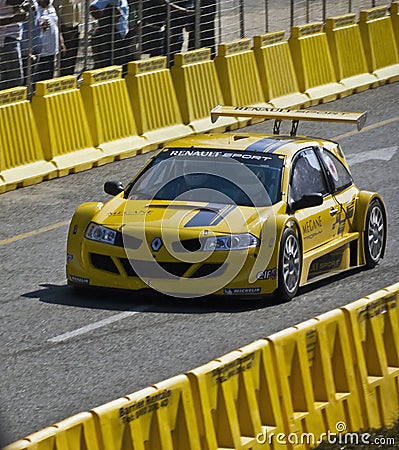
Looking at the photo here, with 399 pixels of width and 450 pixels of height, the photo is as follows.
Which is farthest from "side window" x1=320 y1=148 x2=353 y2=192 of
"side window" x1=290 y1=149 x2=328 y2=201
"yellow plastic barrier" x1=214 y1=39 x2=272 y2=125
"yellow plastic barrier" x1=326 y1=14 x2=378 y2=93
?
"yellow plastic barrier" x1=326 y1=14 x2=378 y2=93

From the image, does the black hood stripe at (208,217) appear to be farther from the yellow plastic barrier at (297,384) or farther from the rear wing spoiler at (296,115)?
the yellow plastic barrier at (297,384)

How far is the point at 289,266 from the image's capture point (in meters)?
12.1

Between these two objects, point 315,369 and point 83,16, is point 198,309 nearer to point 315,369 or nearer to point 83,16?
point 315,369

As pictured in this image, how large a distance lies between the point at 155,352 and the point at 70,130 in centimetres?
750

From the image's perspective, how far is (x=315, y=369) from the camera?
27.8ft

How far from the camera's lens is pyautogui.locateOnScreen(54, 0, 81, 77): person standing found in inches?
752

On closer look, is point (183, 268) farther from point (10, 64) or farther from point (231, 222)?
point (10, 64)

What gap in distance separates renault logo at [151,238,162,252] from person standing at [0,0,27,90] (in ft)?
22.5

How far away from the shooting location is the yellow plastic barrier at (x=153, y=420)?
694cm

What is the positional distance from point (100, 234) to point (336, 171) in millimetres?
2804

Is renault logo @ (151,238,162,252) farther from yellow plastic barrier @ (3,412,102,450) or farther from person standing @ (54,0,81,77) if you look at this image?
person standing @ (54,0,81,77)

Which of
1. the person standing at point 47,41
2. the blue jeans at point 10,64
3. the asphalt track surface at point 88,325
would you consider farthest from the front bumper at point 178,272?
the person standing at point 47,41

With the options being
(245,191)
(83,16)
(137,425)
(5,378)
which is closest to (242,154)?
(245,191)

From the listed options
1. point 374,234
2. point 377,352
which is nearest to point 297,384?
point 377,352
